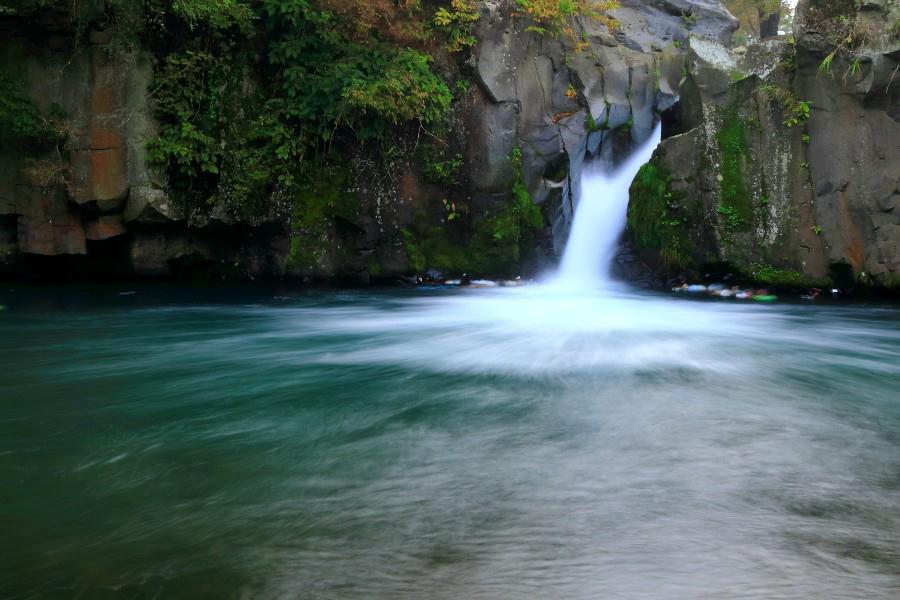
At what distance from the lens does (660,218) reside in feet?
38.3

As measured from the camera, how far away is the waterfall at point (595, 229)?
1307cm

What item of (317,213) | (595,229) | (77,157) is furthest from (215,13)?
(595,229)

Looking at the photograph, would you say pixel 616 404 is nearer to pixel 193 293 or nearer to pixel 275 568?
pixel 275 568

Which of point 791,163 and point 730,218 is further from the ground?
point 791,163

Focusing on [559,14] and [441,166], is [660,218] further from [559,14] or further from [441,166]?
[559,14]

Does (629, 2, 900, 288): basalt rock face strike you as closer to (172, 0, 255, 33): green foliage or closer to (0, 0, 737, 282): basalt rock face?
(0, 0, 737, 282): basalt rock face

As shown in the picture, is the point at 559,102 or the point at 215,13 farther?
the point at 559,102

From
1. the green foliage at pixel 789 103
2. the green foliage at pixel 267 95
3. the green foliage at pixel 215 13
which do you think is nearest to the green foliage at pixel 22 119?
the green foliage at pixel 267 95

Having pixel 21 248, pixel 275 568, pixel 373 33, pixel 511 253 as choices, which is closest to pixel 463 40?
pixel 373 33

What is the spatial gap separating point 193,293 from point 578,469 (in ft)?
28.2

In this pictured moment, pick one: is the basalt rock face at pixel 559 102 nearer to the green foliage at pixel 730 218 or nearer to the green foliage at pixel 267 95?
the green foliage at pixel 267 95

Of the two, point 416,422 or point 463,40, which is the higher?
point 463,40

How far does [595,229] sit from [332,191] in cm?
505

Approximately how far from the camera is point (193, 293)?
10.7 m
